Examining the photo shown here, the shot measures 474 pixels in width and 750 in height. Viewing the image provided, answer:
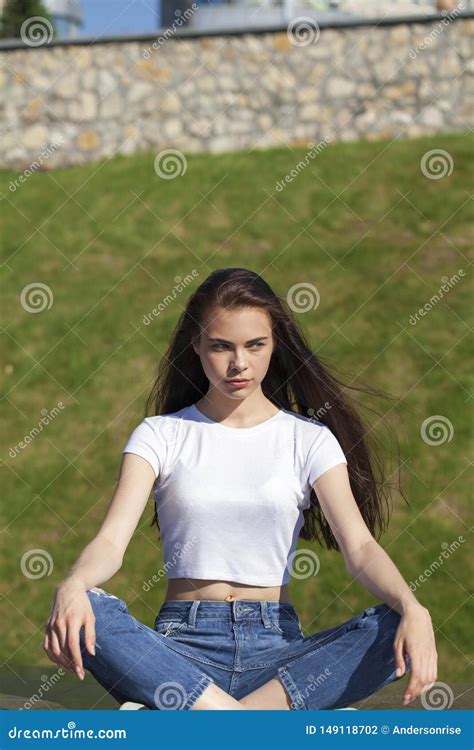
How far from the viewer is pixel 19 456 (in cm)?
845

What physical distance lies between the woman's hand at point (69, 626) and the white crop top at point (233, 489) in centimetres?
46

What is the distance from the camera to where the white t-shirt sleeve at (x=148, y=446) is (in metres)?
3.54

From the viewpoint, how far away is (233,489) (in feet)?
11.6

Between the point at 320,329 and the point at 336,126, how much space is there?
182 inches
